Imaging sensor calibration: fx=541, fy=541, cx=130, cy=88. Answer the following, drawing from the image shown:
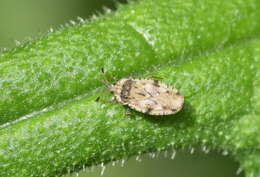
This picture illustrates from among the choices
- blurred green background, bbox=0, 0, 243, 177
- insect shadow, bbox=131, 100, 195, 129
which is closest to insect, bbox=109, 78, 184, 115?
insect shadow, bbox=131, 100, 195, 129

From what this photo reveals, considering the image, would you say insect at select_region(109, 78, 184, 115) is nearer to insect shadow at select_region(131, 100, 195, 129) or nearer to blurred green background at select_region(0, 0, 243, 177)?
insect shadow at select_region(131, 100, 195, 129)

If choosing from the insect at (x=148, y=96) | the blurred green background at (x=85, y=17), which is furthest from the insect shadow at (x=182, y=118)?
the blurred green background at (x=85, y=17)

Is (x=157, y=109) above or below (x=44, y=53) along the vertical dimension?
below

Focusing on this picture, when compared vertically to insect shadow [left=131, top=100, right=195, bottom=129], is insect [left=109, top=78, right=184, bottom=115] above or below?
above

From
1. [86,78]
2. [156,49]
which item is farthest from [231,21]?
[86,78]

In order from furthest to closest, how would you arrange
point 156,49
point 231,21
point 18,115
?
point 231,21
point 156,49
point 18,115

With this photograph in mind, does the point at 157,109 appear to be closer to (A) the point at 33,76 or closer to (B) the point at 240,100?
(B) the point at 240,100

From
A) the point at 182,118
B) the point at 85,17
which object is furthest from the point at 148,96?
the point at 85,17
